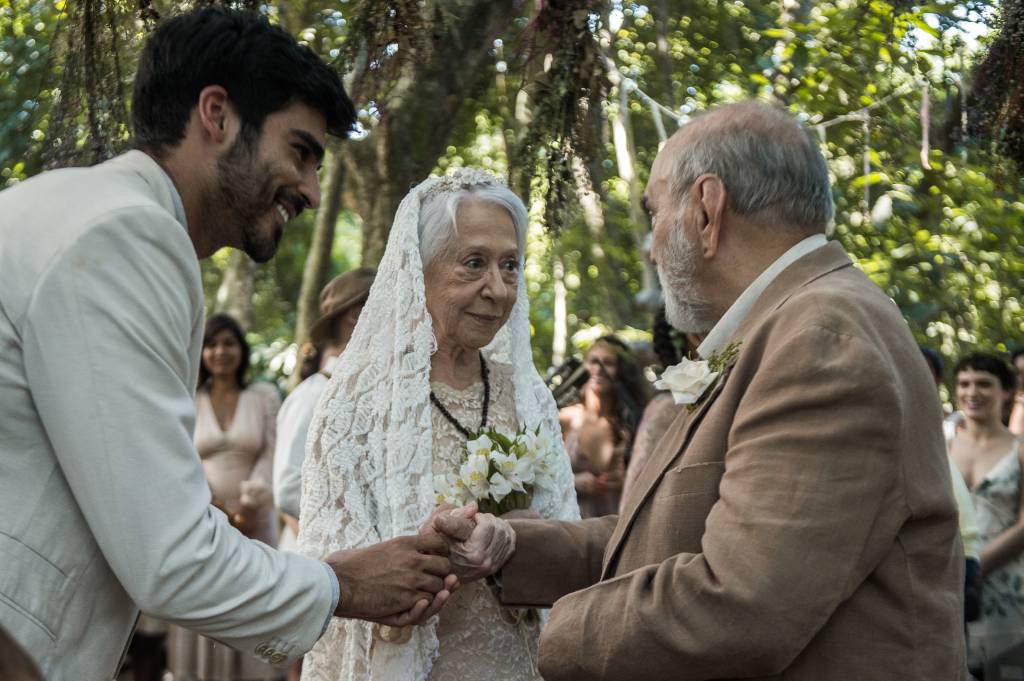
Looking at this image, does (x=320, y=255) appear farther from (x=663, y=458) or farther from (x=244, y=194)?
(x=663, y=458)

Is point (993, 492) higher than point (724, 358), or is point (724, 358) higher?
→ point (724, 358)

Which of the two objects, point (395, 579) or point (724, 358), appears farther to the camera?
point (395, 579)

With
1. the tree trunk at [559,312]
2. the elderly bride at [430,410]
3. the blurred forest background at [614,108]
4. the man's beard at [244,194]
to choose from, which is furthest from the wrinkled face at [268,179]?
the tree trunk at [559,312]

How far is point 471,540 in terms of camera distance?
3328mm

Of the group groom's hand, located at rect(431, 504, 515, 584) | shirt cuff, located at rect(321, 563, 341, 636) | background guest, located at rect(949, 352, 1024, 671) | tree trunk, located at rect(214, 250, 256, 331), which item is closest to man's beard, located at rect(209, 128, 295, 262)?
shirt cuff, located at rect(321, 563, 341, 636)

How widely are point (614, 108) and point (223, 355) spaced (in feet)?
16.6

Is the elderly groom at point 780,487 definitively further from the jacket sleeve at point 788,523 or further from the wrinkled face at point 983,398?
the wrinkled face at point 983,398

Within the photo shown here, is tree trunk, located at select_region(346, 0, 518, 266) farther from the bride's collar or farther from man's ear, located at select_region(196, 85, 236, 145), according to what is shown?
man's ear, located at select_region(196, 85, 236, 145)

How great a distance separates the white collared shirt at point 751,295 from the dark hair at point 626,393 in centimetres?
507

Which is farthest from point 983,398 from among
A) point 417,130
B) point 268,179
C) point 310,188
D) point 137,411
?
point 137,411

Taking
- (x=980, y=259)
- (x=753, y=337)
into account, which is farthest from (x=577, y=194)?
(x=980, y=259)

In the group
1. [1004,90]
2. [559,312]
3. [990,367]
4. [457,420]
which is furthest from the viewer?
[559,312]

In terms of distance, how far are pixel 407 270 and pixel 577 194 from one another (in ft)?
3.13

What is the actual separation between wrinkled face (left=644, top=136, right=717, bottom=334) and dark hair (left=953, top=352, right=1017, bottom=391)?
475 centimetres
